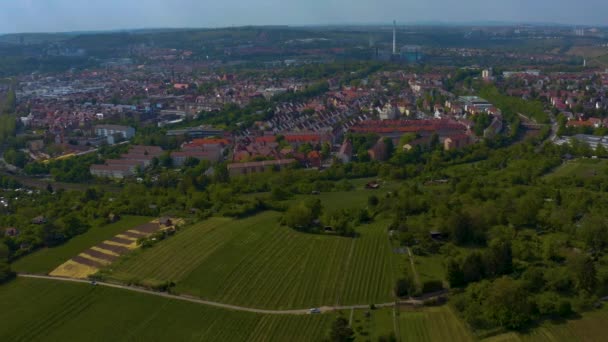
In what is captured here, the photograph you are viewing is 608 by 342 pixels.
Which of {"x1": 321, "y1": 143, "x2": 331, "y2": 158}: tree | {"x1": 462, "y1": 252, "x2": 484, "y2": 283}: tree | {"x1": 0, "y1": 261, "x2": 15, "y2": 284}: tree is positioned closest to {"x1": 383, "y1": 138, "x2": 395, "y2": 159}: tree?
{"x1": 321, "y1": 143, "x2": 331, "y2": 158}: tree

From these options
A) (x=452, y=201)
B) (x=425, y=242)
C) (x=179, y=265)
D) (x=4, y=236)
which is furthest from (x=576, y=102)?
(x=4, y=236)

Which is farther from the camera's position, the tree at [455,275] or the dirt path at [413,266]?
the dirt path at [413,266]

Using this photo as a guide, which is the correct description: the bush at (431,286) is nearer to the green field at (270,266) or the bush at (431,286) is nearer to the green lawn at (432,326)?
the green lawn at (432,326)

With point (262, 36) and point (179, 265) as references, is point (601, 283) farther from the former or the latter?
point (262, 36)

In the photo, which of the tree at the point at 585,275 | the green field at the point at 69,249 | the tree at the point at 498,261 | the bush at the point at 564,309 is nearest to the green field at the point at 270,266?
the green field at the point at 69,249

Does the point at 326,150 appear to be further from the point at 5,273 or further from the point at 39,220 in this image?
the point at 5,273

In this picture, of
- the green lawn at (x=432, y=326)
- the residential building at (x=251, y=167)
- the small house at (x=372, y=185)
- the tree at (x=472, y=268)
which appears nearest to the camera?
the green lawn at (x=432, y=326)

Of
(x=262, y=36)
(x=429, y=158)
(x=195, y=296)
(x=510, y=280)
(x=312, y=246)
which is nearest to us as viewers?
(x=510, y=280)
